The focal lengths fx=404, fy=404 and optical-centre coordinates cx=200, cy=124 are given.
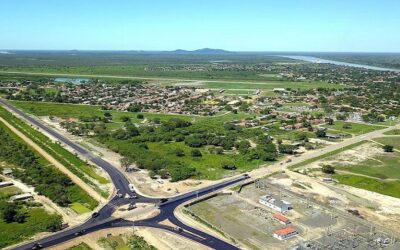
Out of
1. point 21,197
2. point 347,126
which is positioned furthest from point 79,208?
point 347,126

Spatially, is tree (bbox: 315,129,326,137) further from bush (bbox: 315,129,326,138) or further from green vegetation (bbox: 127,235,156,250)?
green vegetation (bbox: 127,235,156,250)

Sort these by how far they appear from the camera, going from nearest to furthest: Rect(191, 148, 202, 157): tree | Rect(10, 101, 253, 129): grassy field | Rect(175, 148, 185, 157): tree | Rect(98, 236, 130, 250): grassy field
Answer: Rect(98, 236, 130, 250): grassy field
Rect(191, 148, 202, 157): tree
Rect(175, 148, 185, 157): tree
Rect(10, 101, 253, 129): grassy field

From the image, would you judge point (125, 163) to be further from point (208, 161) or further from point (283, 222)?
point (283, 222)

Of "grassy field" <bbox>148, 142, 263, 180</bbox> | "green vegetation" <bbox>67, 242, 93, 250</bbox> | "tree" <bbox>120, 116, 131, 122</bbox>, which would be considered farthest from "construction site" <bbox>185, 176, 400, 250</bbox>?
"tree" <bbox>120, 116, 131, 122</bbox>

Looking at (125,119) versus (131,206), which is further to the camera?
(125,119)

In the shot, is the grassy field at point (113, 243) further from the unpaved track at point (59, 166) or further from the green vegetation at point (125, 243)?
the unpaved track at point (59, 166)
